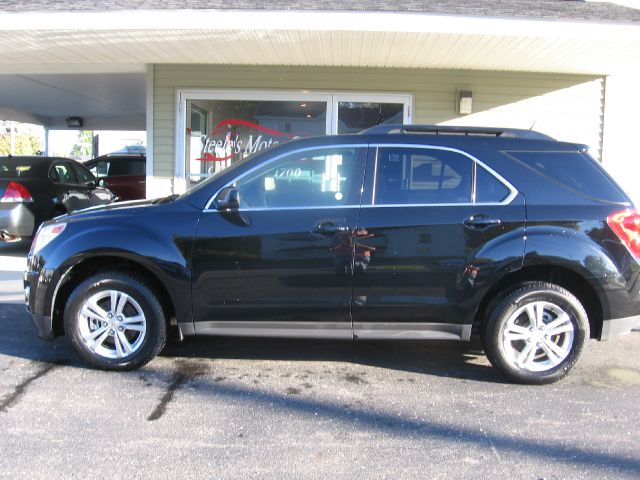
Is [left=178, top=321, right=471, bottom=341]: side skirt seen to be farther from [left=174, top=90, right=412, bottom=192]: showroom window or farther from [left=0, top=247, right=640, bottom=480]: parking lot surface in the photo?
[left=174, top=90, right=412, bottom=192]: showroom window

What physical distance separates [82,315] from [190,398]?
1.11 m

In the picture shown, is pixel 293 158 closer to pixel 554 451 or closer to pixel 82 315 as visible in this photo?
pixel 82 315

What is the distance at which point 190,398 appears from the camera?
3.96 m

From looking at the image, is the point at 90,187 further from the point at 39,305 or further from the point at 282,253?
the point at 282,253

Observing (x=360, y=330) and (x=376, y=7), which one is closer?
(x=360, y=330)

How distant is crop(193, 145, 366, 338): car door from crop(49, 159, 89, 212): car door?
622 centimetres

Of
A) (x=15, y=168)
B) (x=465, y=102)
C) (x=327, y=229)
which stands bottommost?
(x=327, y=229)

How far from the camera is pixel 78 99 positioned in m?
15.2

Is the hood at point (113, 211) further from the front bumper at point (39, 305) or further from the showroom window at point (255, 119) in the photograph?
the showroom window at point (255, 119)

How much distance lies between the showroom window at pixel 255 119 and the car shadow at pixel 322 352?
4.91m

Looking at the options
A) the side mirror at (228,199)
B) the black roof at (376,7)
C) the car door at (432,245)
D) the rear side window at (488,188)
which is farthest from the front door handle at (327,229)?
the black roof at (376,7)

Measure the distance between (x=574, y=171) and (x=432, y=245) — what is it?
120 cm

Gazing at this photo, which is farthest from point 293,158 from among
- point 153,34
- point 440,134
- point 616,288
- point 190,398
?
point 153,34

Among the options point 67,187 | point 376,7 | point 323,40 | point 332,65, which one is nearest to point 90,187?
point 67,187
